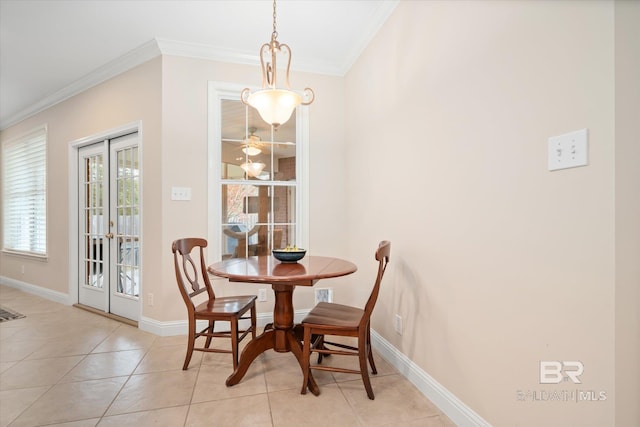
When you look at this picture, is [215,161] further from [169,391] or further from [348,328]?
[348,328]

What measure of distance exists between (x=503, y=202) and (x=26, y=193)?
6.06 m

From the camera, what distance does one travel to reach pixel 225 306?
2.19 meters

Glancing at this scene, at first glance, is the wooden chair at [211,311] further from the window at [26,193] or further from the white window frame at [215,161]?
the window at [26,193]

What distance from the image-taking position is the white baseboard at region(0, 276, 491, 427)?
5.03 ft

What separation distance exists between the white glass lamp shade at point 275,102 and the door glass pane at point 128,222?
1835 mm

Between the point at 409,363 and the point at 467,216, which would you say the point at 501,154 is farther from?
the point at 409,363

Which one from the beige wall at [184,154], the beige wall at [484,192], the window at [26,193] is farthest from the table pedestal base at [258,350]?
the window at [26,193]

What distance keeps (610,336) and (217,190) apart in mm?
2816

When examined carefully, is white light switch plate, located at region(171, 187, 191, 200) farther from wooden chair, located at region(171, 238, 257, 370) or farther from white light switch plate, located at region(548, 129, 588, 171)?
white light switch plate, located at region(548, 129, 588, 171)

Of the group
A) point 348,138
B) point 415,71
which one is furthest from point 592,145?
point 348,138

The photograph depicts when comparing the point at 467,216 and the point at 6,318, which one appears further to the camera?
the point at 6,318

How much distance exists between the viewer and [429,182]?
5.98 feet

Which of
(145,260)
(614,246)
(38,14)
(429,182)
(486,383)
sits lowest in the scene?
(486,383)

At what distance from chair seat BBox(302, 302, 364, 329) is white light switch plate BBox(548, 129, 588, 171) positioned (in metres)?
1.24
